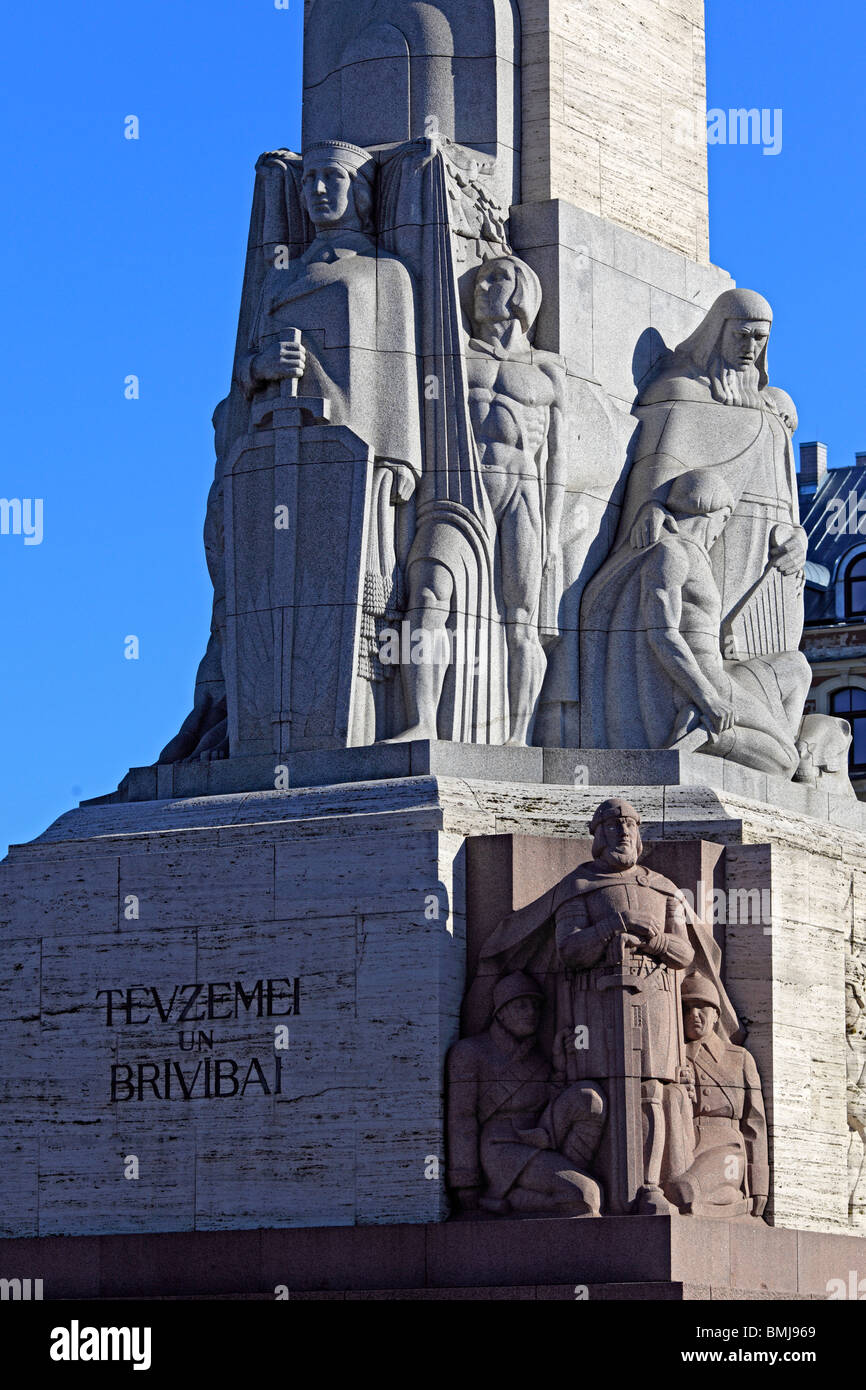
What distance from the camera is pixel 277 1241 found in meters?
20.8

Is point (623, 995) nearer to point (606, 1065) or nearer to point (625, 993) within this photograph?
point (625, 993)

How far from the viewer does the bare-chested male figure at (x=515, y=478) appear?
23.0m

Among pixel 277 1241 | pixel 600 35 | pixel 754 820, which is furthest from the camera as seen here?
pixel 600 35

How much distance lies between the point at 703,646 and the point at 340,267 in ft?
13.4

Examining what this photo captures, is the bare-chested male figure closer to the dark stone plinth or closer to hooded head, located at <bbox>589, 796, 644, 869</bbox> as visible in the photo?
hooded head, located at <bbox>589, 796, 644, 869</bbox>

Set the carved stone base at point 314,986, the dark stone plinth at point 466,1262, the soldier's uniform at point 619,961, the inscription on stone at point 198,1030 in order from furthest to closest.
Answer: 1. the inscription on stone at point 198,1030
2. the carved stone base at point 314,986
3. the soldier's uniform at point 619,961
4. the dark stone plinth at point 466,1262

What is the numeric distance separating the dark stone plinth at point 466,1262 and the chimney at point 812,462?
41045mm

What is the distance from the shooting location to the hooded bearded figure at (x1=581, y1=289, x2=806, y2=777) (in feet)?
79.8

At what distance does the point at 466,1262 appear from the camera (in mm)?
20125

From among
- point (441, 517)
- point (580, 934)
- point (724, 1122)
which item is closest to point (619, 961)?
point (580, 934)

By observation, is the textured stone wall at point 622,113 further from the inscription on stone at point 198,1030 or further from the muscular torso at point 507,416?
the inscription on stone at point 198,1030

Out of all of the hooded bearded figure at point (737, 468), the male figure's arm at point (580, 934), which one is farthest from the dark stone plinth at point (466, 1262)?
the hooded bearded figure at point (737, 468)
